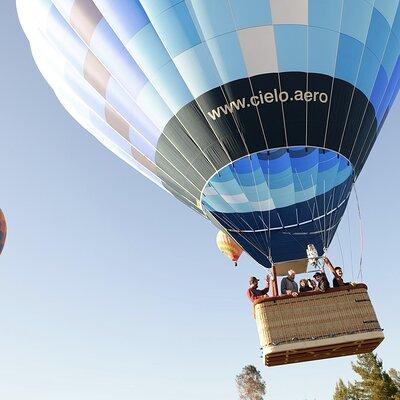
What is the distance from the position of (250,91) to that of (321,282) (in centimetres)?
290

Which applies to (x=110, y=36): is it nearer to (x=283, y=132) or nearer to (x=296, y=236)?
(x=283, y=132)

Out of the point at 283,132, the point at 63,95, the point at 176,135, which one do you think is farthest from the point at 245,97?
the point at 63,95

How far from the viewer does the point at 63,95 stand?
1062 cm

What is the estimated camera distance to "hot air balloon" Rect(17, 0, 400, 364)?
283 inches

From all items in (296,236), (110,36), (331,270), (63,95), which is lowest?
(331,270)

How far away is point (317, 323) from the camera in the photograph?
6004 millimetres

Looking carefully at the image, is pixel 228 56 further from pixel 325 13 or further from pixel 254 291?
pixel 254 291

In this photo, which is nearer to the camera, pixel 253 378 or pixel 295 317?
pixel 295 317

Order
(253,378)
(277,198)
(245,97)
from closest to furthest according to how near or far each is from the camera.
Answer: (245,97) → (277,198) → (253,378)

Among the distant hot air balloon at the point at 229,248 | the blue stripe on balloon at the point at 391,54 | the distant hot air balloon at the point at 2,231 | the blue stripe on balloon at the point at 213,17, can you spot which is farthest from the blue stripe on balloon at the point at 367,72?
the distant hot air balloon at the point at 2,231

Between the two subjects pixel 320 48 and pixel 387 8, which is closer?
pixel 320 48

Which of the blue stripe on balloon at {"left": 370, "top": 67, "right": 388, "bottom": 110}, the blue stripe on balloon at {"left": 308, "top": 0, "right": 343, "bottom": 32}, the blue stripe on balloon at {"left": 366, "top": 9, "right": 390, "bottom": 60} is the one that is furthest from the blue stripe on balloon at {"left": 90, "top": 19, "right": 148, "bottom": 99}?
the blue stripe on balloon at {"left": 370, "top": 67, "right": 388, "bottom": 110}

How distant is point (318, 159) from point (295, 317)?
2634 millimetres

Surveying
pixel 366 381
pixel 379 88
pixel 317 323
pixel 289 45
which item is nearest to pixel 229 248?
pixel 379 88
